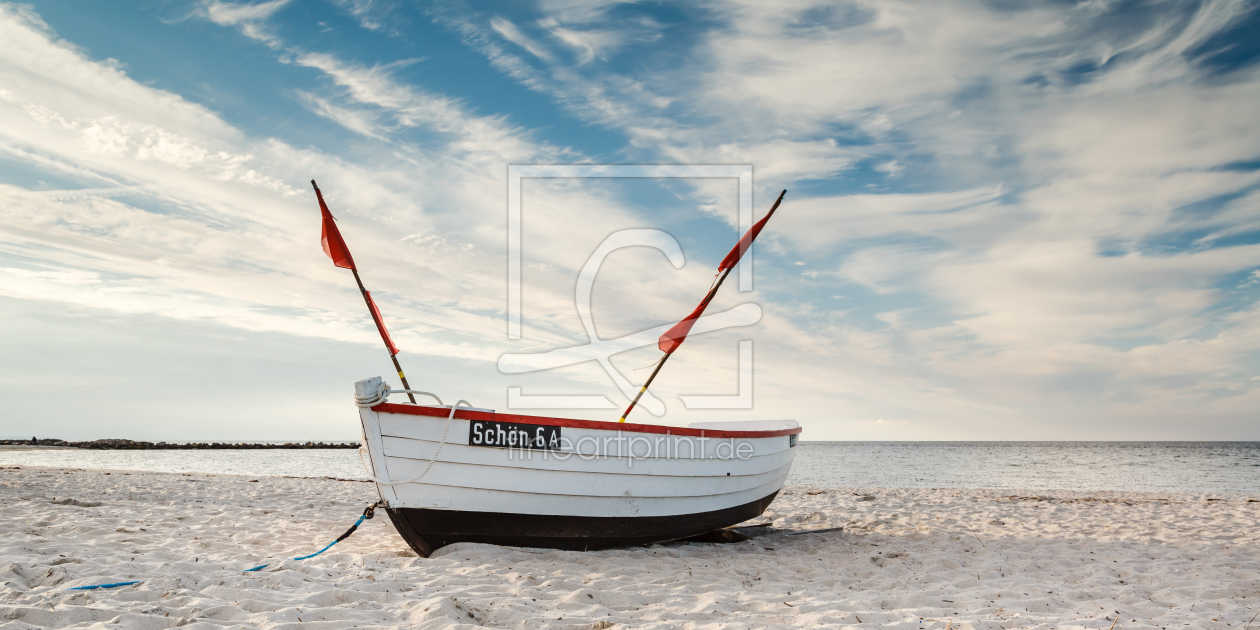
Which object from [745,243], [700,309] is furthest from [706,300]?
[745,243]

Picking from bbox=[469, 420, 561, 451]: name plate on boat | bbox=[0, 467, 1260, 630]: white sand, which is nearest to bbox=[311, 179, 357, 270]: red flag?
bbox=[469, 420, 561, 451]: name plate on boat

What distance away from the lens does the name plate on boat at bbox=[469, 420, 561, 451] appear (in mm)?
5180

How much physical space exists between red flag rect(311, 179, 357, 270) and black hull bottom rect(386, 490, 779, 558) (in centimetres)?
266

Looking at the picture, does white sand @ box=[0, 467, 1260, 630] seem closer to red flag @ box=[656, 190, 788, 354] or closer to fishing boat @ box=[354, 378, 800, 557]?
fishing boat @ box=[354, 378, 800, 557]

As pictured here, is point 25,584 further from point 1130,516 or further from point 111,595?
point 1130,516

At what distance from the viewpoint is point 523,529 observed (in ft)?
17.9

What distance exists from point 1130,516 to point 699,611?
9090mm

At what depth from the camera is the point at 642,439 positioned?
5828mm

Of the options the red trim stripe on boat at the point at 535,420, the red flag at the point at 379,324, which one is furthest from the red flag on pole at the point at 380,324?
the red trim stripe on boat at the point at 535,420

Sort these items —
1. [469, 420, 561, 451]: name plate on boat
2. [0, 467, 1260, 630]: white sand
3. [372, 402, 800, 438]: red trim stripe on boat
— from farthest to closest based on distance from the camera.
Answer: [469, 420, 561, 451]: name plate on boat
[372, 402, 800, 438]: red trim stripe on boat
[0, 467, 1260, 630]: white sand

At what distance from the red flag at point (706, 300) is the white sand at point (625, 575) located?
2.76 meters

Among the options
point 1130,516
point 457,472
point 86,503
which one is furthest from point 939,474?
point 86,503

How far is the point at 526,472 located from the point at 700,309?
13.5 feet

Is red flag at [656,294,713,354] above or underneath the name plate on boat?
above
